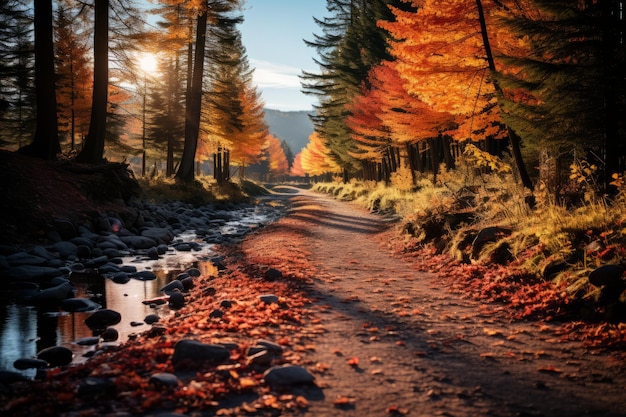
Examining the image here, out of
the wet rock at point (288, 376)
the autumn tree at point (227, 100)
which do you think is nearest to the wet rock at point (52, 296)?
the wet rock at point (288, 376)

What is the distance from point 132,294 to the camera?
7473mm

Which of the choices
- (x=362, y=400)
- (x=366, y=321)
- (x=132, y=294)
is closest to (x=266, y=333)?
(x=366, y=321)

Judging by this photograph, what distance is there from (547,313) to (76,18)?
1748 cm

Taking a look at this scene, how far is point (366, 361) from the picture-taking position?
4.15 meters

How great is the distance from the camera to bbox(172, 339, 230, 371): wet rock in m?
3.91

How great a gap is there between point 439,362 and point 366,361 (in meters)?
0.70

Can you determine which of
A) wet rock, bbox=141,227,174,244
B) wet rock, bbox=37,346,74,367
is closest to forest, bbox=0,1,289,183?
wet rock, bbox=141,227,174,244

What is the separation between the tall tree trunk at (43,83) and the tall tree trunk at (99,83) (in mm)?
1335

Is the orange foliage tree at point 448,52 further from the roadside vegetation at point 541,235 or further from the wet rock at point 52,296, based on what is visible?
the wet rock at point 52,296

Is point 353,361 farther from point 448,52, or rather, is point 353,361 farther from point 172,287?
point 448,52

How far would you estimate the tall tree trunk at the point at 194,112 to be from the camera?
21094mm

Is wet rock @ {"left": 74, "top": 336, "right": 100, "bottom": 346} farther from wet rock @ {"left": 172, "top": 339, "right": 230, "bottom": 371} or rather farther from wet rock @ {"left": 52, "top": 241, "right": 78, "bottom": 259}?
wet rock @ {"left": 52, "top": 241, "right": 78, "bottom": 259}

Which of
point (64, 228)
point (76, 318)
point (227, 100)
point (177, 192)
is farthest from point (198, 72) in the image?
point (76, 318)

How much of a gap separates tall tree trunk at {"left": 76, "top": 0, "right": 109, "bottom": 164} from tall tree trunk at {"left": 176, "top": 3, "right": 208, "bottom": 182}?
6.76 m
